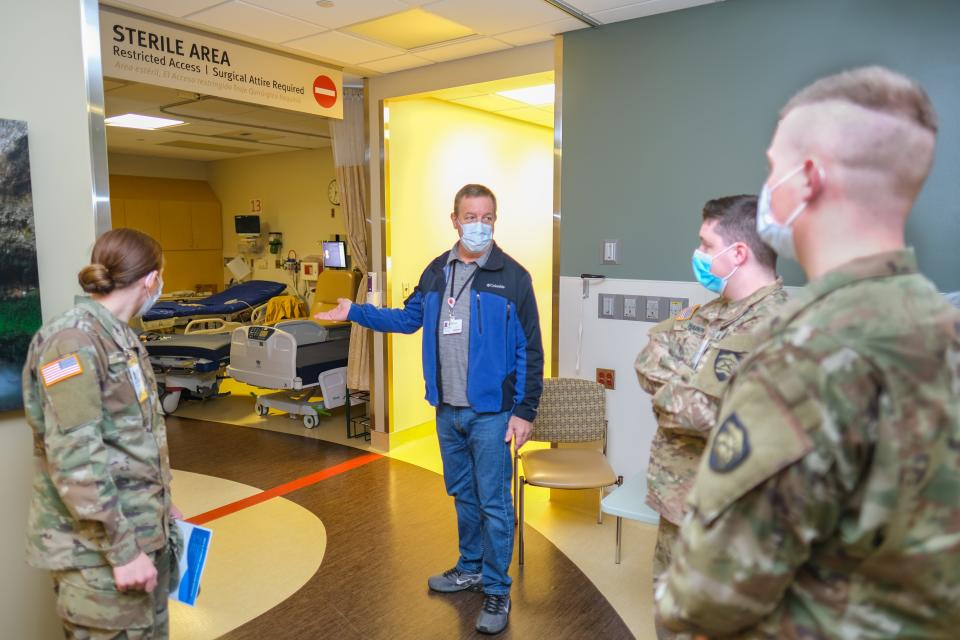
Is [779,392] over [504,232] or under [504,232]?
under

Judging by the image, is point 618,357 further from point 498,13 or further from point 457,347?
point 498,13

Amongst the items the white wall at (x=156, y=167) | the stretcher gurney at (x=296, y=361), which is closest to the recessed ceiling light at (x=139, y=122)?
the white wall at (x=156, y=167)

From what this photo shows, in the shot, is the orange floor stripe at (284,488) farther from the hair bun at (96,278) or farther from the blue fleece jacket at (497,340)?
the hair bun at (96,278)

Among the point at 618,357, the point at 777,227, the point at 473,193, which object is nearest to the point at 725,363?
the point at 777,227

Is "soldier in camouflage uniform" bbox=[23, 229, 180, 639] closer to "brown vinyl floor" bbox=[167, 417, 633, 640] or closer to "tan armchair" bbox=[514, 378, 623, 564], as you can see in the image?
"brown vinyl floor" bbox=[167, 417, 633, 640]

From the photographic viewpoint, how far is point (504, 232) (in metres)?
5.98

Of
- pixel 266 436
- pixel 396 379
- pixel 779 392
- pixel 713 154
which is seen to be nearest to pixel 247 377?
pixel 266 436

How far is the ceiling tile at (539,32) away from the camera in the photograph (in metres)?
3.57

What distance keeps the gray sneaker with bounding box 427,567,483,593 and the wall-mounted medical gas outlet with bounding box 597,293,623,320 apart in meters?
1.63

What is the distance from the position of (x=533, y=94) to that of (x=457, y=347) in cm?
302

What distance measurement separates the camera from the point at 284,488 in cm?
423

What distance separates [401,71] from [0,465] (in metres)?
3.55

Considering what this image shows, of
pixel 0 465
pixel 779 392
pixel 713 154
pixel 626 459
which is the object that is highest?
pixel 713 154

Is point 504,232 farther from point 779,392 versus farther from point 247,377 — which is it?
point 779,392
